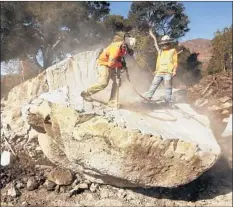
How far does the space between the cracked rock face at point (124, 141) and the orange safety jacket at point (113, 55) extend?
3.41ft

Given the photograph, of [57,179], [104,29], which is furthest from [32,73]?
[57,179]

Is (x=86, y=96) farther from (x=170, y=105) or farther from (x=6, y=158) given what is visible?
(x=6, y=158)

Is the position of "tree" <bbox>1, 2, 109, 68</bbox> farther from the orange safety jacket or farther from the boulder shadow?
the boulder shadow

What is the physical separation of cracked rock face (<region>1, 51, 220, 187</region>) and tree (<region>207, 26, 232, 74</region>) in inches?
346

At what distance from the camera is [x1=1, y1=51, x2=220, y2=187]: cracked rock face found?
24.4 feet

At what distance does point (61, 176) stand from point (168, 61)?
4.06m

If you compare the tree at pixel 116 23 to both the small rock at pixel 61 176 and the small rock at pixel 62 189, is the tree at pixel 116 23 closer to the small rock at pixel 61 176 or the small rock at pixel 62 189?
the small rock at pixel 61 176

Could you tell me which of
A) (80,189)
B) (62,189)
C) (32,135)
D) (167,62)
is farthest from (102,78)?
(32,135)

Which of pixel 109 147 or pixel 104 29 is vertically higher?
pixel 104 29

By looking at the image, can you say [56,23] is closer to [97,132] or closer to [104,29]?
[104,29]

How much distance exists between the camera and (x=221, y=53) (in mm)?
17312

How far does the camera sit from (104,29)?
2308cm

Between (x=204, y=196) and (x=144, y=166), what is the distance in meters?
2.41

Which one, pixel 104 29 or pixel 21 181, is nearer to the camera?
pixel 21 181
